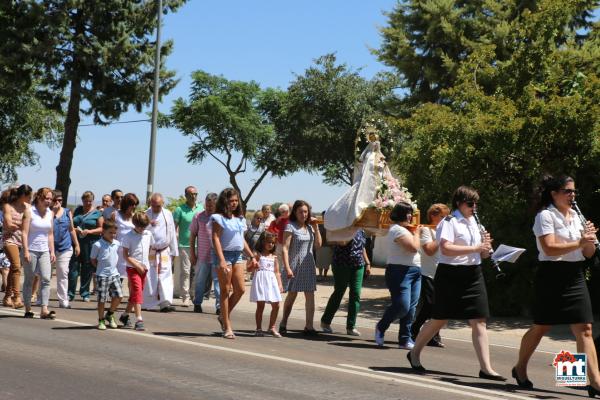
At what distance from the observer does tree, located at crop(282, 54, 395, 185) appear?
46.1m

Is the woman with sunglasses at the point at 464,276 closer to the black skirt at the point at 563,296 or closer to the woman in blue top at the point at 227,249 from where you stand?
the black skirt at the point at 563,296

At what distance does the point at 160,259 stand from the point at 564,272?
791 cm

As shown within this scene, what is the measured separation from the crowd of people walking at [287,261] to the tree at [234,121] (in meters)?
40.6

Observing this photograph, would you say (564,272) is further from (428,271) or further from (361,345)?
(361,345)

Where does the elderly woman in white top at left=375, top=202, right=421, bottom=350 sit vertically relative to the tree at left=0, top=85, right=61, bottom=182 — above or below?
below

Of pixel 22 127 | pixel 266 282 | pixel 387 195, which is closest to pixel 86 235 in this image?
pixel 266 282

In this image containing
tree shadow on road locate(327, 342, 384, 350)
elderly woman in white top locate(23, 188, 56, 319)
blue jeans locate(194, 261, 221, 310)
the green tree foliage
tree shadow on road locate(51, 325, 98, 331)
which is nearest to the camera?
tree shadow on road locate(327, 342, 384, 350)

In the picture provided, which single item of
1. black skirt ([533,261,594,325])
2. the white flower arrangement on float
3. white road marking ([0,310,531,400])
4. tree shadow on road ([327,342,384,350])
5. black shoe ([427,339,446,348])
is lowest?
white road marking ([0,310,531,400])

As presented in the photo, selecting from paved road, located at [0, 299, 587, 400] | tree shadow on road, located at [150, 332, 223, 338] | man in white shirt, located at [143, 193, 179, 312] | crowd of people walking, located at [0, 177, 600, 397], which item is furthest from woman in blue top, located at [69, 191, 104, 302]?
tree shadow on road, located at [150, 332, 223, 338]

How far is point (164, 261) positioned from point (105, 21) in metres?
18.0

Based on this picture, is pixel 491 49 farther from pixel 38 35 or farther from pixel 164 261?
pixel 38 35

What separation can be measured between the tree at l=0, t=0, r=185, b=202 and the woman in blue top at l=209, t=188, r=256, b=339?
1933 centimetres

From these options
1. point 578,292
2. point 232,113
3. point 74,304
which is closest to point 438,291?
point 578,292

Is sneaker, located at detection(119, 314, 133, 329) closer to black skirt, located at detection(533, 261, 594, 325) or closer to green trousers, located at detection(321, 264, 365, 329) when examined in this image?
green trousers, located at detection(321, 264, 365, 329)
